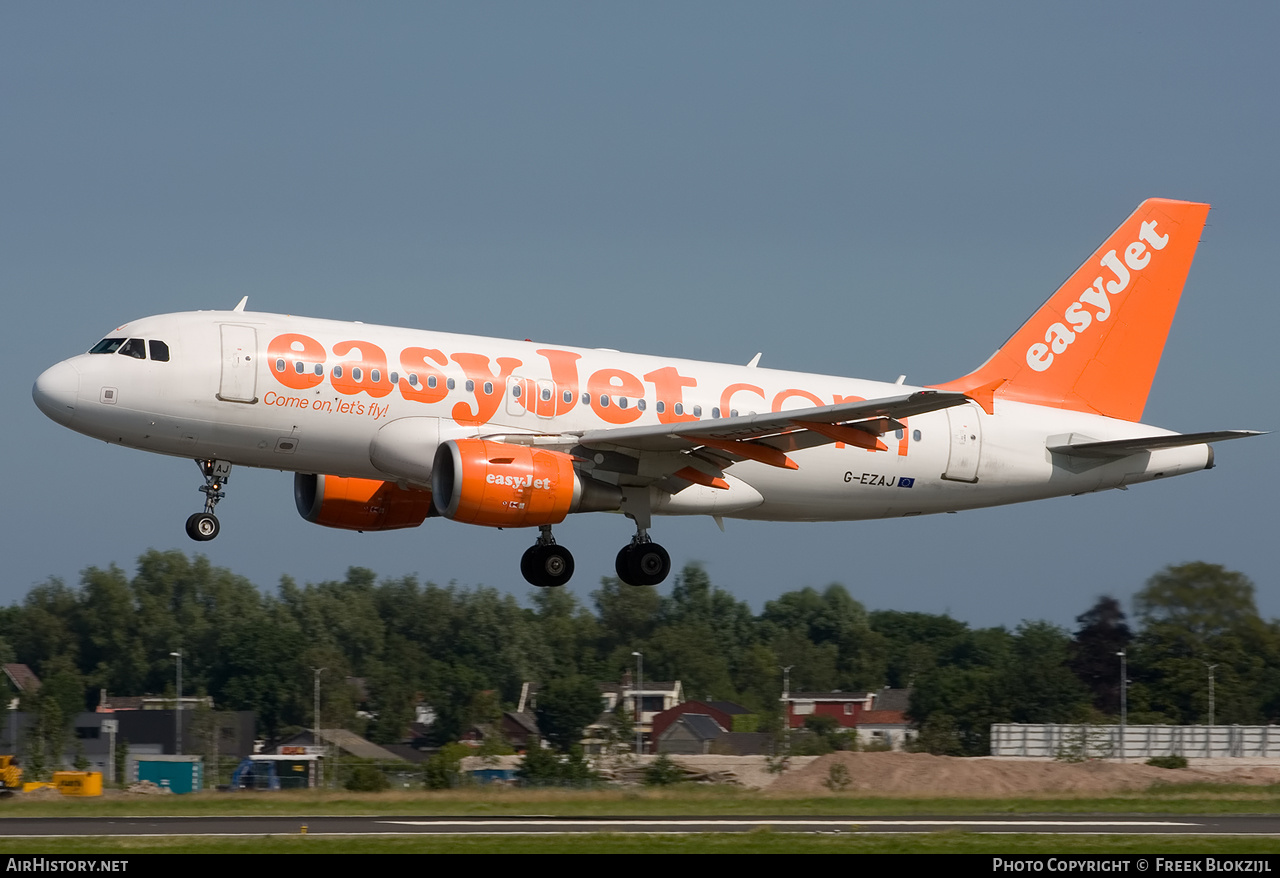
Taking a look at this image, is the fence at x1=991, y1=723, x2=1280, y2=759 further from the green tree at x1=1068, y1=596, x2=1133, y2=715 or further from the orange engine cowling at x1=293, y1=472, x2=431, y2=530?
the orange engine cowling at x1=293, y1=472, x2=431, y2=530

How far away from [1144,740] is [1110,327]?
77.6 feet

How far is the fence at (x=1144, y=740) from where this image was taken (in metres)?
54.5

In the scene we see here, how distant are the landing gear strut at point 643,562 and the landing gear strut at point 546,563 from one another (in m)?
1.10

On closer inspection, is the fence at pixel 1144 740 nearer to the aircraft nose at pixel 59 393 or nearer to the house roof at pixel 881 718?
the house roof at pixel 881 718

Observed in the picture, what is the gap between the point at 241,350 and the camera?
29.1m

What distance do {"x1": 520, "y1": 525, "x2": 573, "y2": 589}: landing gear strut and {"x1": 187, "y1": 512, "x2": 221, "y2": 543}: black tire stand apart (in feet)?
19.7

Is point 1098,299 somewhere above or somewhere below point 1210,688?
above

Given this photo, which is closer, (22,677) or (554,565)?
(554,565)

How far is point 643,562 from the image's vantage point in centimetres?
3238

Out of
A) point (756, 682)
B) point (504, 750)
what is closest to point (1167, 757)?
point (504, 750)

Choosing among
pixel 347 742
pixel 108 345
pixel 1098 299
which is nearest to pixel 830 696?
pixel 347 742

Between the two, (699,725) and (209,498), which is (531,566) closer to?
(209,498)

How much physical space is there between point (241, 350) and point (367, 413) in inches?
97.2
